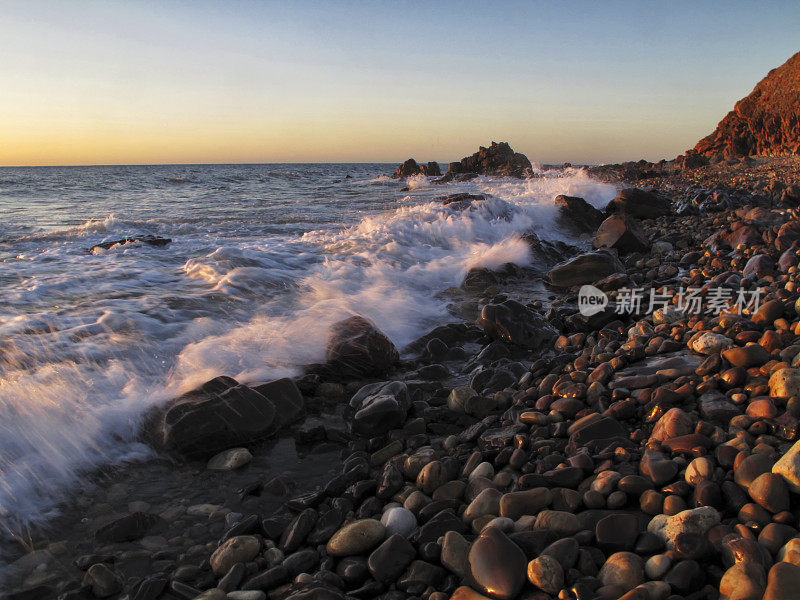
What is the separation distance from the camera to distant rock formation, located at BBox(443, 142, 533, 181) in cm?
4116

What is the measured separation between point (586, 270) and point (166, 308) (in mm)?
4600

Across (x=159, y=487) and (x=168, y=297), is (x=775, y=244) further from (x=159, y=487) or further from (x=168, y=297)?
(x=168, y=297)

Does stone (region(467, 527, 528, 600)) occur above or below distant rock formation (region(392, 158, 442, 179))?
below

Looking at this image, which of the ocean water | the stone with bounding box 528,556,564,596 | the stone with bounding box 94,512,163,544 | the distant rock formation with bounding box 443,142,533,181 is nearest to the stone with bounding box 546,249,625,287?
the ocean water

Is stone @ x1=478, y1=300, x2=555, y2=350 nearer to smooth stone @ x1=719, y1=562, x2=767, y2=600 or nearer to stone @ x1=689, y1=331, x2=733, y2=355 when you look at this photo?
stone @ x1=689, y1=331, x2=733, y2=355

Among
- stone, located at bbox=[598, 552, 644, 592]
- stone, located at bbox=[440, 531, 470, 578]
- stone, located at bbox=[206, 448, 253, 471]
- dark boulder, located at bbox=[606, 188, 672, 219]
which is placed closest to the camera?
stone, located at bbox=[598, 552, 644, 592]

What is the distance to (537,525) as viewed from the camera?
5.57 feet

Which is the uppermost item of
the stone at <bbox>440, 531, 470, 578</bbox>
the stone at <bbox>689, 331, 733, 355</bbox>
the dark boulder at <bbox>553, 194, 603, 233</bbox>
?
the dark boulder at <bbox>553, 194, 603, 233</bbox>

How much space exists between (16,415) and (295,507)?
186 centimetres

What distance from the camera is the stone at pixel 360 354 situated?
3.64 meters

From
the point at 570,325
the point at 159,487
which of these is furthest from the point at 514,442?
the point at 570,325

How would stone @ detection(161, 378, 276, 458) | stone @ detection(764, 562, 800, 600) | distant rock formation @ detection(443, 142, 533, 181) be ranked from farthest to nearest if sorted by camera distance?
distant rock formation @ detection(443, 142, 533, 181)
stone @ detection(161, 378, 276, 458)
stone @ detection(764, 562, 800, 600)

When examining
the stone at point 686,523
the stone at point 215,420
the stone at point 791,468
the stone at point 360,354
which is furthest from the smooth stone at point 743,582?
the stone at point 360,354

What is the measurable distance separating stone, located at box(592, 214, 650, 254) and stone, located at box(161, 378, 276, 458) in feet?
20.3
